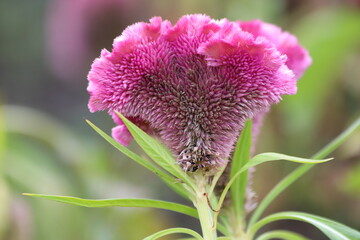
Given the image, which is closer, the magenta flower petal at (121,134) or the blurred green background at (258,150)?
the magenta flower petal at (121,134)

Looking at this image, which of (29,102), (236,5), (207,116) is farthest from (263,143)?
(29,102)

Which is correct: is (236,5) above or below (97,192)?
above

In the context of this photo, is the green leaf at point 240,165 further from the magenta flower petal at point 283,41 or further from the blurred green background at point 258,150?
the blurred green background at point 258,150

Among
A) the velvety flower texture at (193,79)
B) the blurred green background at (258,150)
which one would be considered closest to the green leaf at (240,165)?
the velvety flower texture at (193,79)

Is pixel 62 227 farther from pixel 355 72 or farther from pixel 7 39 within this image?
pixel 7 39

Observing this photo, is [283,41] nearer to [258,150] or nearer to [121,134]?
[121,134]

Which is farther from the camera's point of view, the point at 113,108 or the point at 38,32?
the point at 38,32

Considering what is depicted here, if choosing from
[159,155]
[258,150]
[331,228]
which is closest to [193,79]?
[159,155]
